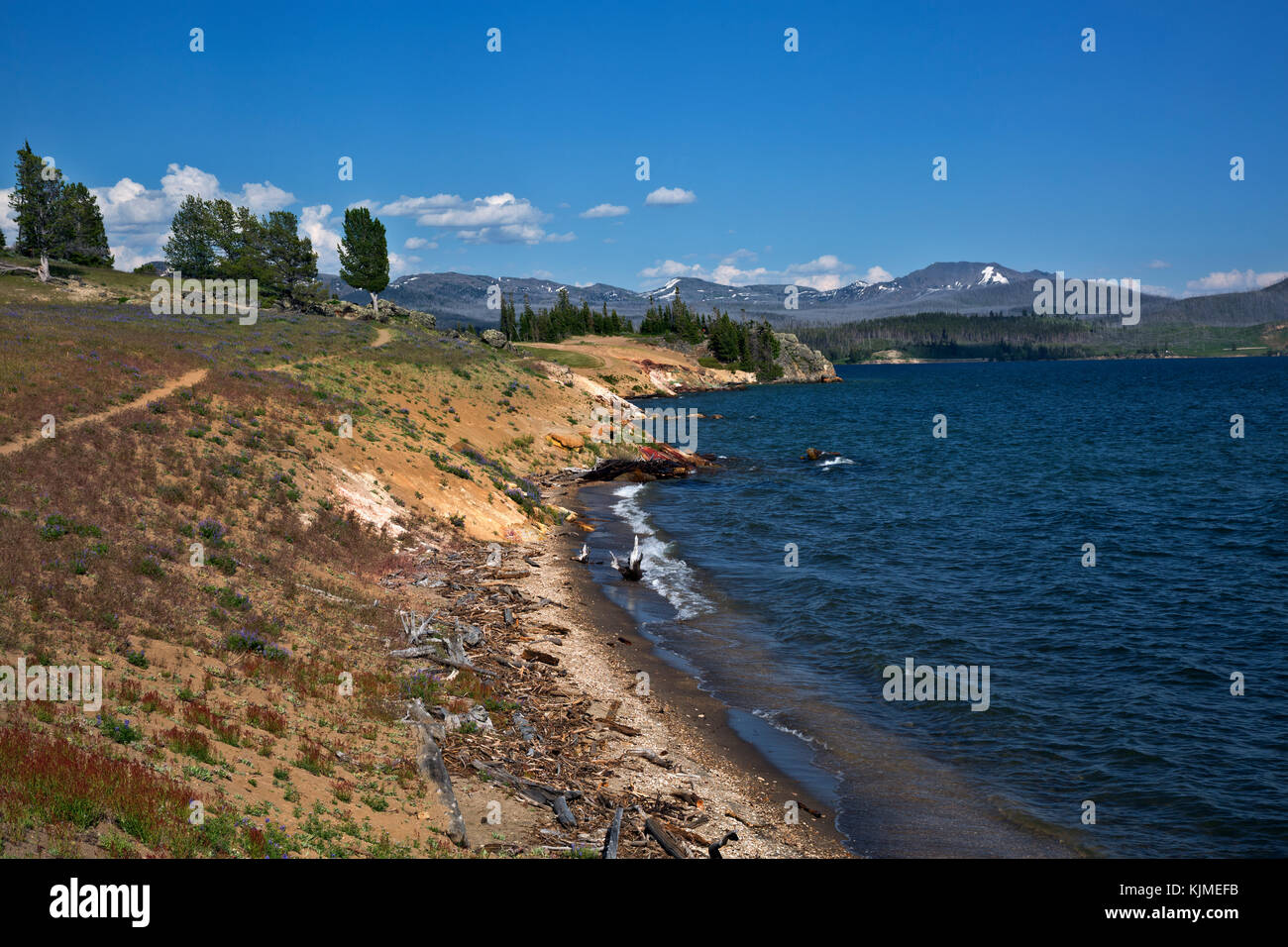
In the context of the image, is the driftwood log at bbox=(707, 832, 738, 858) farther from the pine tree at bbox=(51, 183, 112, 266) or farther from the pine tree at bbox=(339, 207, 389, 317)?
the pine tree at bbox=(51, 183, 112, 266)

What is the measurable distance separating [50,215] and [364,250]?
35.9 metres

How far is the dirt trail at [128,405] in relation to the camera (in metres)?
24.2

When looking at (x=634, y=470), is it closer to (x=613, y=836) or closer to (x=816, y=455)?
(x=816, y=455)

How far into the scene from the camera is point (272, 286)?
10381 cm

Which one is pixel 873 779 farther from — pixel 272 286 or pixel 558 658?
pixel 272 286

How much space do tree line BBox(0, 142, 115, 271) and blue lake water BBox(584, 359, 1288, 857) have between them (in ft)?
274

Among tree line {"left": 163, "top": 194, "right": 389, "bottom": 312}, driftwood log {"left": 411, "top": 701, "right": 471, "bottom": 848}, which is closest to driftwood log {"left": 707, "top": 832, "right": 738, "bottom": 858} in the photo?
driftwood log {"left": 411, "top": 701, "right": 471, "bottom": 848}

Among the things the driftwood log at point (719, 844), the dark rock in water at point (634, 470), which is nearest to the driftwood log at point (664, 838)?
the driftwood log at point (719, 844)

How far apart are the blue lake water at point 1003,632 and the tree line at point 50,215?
8345 centimetres

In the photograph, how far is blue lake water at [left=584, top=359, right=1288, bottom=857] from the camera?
1686 cm

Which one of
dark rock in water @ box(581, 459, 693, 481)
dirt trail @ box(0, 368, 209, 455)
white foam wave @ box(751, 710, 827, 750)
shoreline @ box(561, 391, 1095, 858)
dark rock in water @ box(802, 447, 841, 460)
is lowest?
shoreline @ box(561, 391, 1095, 858)

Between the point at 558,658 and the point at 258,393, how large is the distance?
2525 centimetres
